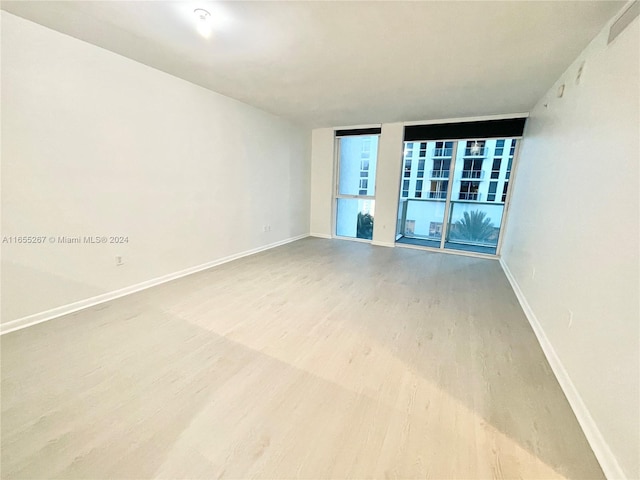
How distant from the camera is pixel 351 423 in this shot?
1436 mm

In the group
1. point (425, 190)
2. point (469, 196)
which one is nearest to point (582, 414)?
point (469, 196)

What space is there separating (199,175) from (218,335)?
229cm

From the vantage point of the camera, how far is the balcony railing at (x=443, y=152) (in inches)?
191

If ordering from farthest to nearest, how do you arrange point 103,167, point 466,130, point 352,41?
1. point 466,130
2. point 103,167
3. point 352,41

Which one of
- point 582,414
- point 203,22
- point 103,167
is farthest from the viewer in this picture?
point 103,167

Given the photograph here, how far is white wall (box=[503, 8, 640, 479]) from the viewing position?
1249 millimetres

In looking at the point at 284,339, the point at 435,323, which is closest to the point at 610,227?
the point at 435,323

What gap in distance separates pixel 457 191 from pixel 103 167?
5312mm

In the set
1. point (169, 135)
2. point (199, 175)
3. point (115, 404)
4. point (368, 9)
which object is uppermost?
point (368, 9)

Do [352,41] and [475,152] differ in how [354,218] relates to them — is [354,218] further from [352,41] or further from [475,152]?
[352,41]

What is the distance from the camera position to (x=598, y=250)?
1596 millimetres

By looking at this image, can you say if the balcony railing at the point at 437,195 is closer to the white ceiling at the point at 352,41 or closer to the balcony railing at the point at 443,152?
the balcony railing at the point at 443,152

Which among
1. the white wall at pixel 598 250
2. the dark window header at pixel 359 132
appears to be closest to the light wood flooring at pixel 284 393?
the white wall at pixel 598 250

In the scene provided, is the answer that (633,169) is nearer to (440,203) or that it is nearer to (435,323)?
(435,323)
